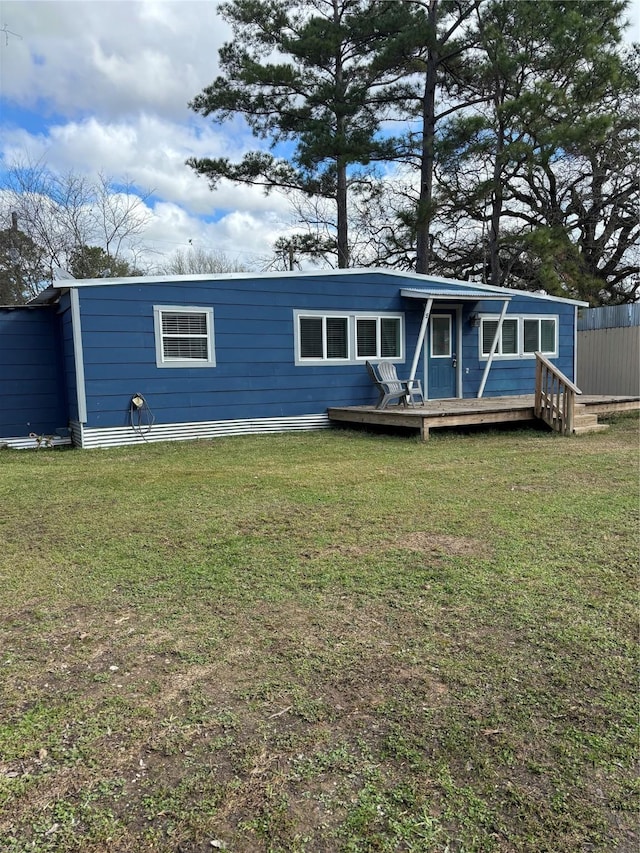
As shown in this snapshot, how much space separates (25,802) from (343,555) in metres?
2.11

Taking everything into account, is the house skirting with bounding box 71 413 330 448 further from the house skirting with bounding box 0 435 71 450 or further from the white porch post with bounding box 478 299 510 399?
the white porch post with bounding box 478 299 510 399

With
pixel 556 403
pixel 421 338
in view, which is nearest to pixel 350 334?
pixel 421 338

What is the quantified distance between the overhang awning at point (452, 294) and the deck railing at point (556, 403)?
5.93ft

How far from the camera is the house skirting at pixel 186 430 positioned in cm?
786

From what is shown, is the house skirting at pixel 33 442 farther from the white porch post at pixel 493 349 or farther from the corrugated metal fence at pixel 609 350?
the corrugated metal fence at pixel 609 350

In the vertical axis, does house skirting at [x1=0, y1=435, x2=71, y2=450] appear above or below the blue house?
A: below

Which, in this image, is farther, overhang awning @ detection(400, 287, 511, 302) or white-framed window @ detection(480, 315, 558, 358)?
white-framed window @ detection(480, 315, 558, 358)

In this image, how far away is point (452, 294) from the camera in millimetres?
10047

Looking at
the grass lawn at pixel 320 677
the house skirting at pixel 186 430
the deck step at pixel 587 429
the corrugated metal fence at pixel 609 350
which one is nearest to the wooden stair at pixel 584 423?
the deck step at pixel 587 429

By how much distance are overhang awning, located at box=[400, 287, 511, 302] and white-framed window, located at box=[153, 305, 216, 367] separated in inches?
141

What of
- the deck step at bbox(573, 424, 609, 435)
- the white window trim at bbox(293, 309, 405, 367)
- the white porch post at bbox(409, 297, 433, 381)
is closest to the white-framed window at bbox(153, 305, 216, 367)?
the white window trim at bbox(293, 309, 405, 367)

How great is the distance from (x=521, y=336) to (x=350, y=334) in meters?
4.23

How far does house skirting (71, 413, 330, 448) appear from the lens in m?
7.86

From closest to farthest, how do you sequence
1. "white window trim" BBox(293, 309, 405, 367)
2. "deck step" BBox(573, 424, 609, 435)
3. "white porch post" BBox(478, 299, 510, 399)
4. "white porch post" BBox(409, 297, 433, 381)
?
"deck step" BBox(573, 424, 609, 435), "white window trim" BBox(293, 309, 405, 367), "white porch post" BBox(409, 297, 433, 381), "white porch post" BBox(478, 299, 510, 399)
